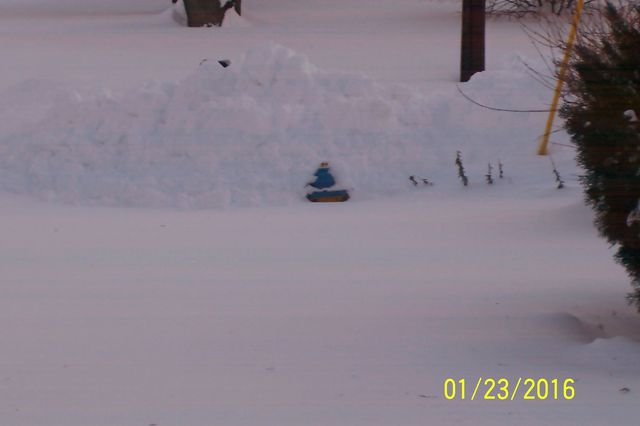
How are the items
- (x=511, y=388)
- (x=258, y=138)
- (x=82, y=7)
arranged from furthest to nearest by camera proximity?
1. (x=82, y=7)
2. (x=258, y=138)
3. (x=511, y=388)

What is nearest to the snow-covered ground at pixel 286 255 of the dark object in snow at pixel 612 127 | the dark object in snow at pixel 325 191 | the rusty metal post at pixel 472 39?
the dark object in snow at pixel 325 191

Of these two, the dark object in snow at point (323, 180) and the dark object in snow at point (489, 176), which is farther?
the dark object in snow at point (489, 176)

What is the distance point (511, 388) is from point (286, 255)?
350 cm

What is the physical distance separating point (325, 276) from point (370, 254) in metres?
0.84

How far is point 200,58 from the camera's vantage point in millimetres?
18172

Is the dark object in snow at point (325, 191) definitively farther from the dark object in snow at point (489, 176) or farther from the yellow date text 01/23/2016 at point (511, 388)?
the yellow date text 01/23/2016 at point (511, 388)

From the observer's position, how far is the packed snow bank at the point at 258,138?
36.6 feet

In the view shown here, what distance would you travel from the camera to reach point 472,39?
599 inches

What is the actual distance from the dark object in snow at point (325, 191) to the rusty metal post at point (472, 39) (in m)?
4.77

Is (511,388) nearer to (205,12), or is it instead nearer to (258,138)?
(258,138)

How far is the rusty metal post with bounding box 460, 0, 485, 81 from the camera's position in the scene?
593 inches

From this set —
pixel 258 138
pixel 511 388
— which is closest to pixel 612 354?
pixel 511 388

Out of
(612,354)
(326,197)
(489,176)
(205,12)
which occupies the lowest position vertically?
(326,197)

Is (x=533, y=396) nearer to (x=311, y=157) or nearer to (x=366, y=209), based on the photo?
(x=366, y=209)
